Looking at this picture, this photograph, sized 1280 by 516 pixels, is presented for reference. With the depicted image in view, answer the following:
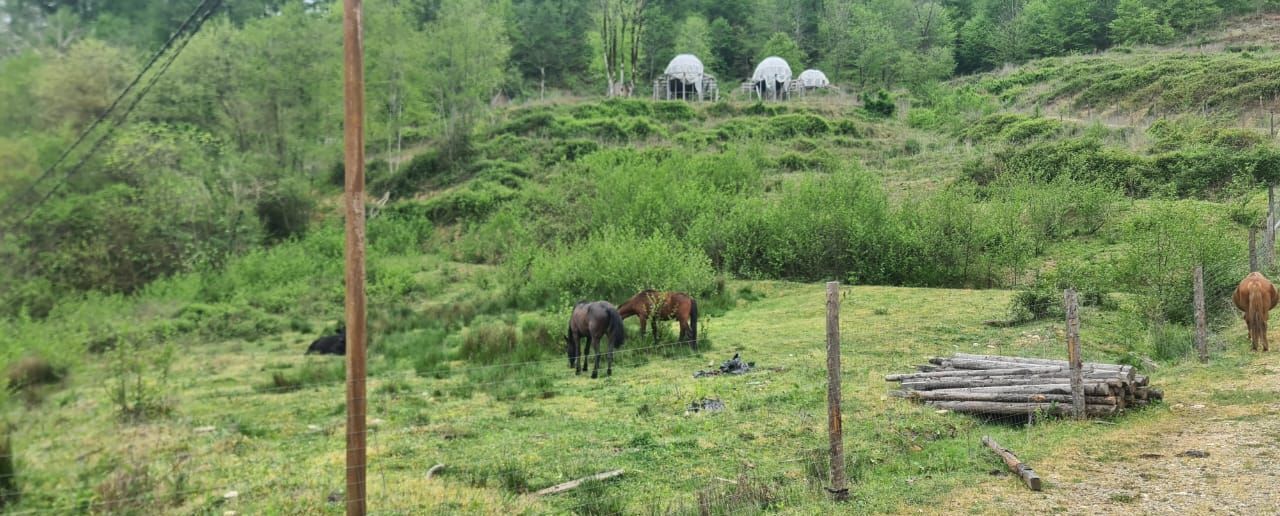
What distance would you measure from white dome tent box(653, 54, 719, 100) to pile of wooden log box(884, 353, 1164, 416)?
167ft

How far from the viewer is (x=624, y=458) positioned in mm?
8016

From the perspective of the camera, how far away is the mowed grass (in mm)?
6855

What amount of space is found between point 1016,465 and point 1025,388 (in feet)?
7.20

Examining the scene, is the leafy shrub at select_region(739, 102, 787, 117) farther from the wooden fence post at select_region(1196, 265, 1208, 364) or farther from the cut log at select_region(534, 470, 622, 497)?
the cut log at select_region(534, 470, 622, 497)

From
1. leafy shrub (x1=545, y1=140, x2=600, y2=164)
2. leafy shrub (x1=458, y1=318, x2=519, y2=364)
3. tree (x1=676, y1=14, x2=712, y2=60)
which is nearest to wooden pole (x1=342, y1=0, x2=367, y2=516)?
leafy shrub (x1=458, y1=318, x2=519, y2=364)

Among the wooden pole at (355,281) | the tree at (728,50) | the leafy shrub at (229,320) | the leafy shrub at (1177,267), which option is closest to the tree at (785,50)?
the tree at (728,50)

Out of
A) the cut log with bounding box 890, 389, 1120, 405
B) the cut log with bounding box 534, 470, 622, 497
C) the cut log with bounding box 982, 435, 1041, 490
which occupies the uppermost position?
the cut log with bounding box 890, 389, 1120, 405

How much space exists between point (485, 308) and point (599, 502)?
14.5 metres

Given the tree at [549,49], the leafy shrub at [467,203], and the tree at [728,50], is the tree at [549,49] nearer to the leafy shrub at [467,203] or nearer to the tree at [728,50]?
the tree at [728,50]

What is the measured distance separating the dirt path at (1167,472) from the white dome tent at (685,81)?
52.7 m

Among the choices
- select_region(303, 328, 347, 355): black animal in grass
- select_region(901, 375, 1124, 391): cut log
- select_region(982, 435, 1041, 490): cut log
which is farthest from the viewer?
select_region(303, 328, 347, 355): black animal in grass

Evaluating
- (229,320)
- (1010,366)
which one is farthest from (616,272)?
(1010,366)

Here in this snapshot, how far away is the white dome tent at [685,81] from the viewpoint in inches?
2376

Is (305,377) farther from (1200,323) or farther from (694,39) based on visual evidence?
(694,39)
